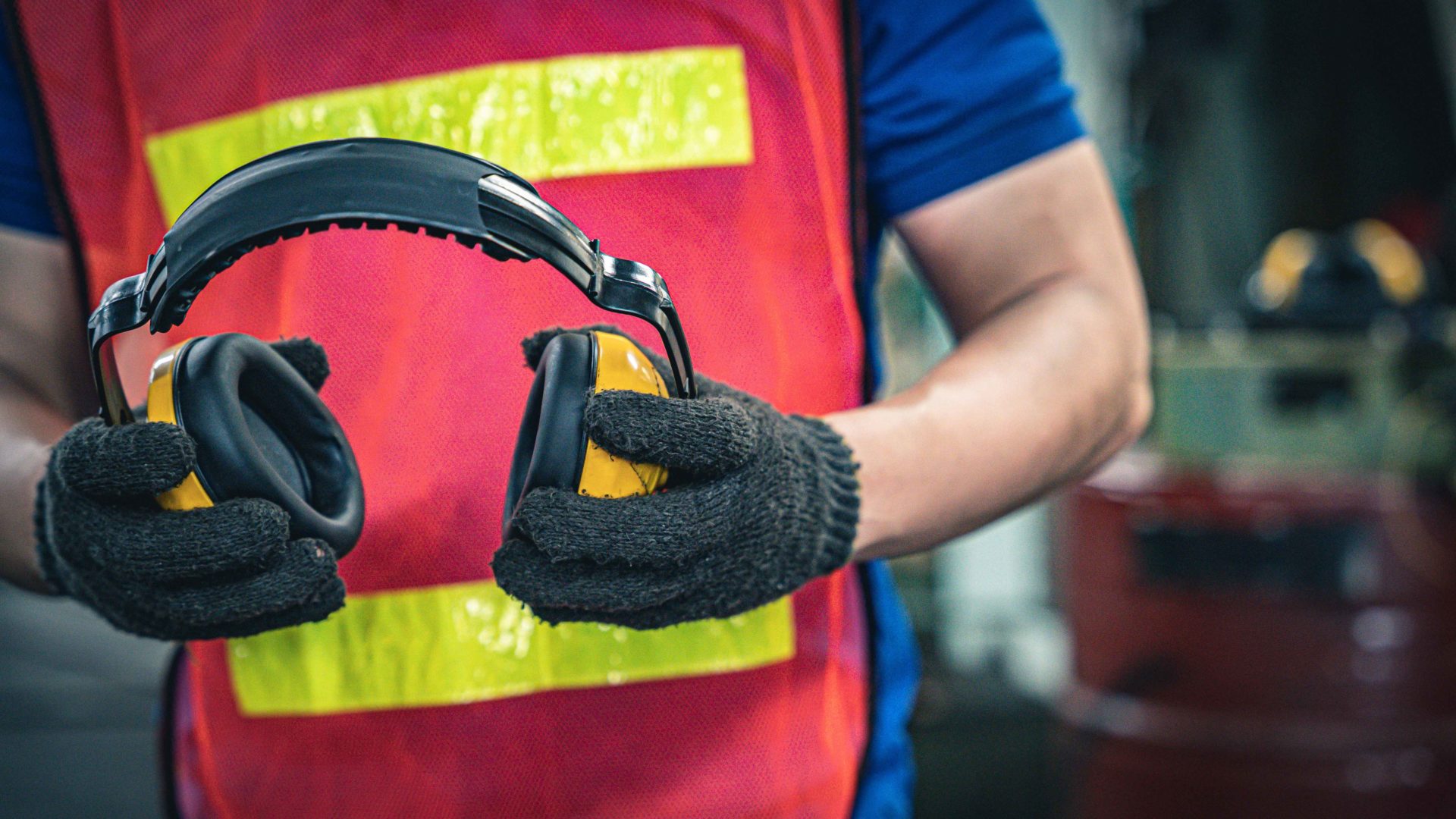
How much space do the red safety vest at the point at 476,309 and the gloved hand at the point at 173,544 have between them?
0.03 m

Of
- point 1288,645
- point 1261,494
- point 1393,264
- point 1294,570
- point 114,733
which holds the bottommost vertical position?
point 114,733

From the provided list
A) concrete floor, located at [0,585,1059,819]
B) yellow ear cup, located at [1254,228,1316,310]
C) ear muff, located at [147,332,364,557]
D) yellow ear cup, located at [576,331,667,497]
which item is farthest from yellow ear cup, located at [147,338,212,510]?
yellow ear cup, located at [1254,228,1316,310]

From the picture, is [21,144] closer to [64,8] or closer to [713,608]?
[64,8]

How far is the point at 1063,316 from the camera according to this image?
536 millimetres

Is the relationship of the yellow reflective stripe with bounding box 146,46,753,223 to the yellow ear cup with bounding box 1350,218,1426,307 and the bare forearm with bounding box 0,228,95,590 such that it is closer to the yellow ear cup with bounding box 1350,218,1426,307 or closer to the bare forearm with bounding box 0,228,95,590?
the bare forearm with bounding box 0,228,95,590

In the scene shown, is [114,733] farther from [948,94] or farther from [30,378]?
[948,94]

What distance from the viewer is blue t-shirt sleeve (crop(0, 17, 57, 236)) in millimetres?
468

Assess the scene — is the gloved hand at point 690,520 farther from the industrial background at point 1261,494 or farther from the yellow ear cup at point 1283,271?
the yellow ear cup at point 1283,271

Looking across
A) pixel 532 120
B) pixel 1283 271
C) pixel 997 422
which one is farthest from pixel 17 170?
pixel 1283 271

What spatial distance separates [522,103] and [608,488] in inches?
6.7

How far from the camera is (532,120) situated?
39 cm

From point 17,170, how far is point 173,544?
0.28m

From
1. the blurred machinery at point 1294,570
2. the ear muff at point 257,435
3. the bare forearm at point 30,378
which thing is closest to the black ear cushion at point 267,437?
the ear muff at point 257,435

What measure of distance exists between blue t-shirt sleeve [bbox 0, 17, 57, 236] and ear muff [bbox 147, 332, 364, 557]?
0.24 m
